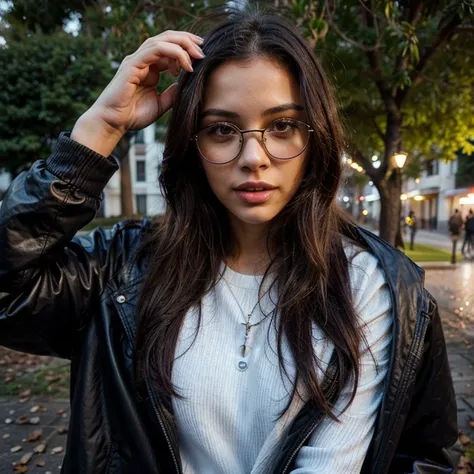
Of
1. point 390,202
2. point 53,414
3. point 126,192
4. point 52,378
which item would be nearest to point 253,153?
point 53,414

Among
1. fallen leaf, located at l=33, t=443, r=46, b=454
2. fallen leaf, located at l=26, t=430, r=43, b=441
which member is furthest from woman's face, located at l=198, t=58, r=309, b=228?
fallen leaf, located at l=26, t=430, r=43, b=441

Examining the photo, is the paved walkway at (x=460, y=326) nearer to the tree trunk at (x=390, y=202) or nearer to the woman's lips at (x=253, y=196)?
the woman's lips at (x=253, y=196)

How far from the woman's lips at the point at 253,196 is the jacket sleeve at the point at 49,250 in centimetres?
42

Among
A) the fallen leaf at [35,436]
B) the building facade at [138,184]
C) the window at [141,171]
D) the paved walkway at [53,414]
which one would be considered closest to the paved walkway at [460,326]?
the paved walkway at [53,414]

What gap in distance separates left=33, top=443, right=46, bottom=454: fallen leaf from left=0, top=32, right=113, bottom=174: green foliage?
36.0 feet

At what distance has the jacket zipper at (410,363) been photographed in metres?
1.21

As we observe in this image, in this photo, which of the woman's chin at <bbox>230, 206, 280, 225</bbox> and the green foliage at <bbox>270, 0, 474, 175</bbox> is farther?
the green foliage at <bbox>270, 0, 474, 175</bbox>

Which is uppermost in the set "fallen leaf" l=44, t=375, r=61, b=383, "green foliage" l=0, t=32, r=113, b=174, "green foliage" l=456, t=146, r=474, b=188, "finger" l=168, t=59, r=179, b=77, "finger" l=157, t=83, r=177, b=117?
"green foliage" l=0, t=32, r=113, b=174

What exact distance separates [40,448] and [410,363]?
3386 mm

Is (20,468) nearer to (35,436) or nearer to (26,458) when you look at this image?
(26,458)

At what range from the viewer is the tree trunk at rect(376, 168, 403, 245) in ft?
26.6

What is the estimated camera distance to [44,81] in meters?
13.0

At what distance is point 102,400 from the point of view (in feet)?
4.35

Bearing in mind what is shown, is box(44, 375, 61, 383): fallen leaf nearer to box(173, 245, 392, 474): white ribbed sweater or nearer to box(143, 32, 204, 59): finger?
box(173, 245, 392, 474): white ribbed sweater
